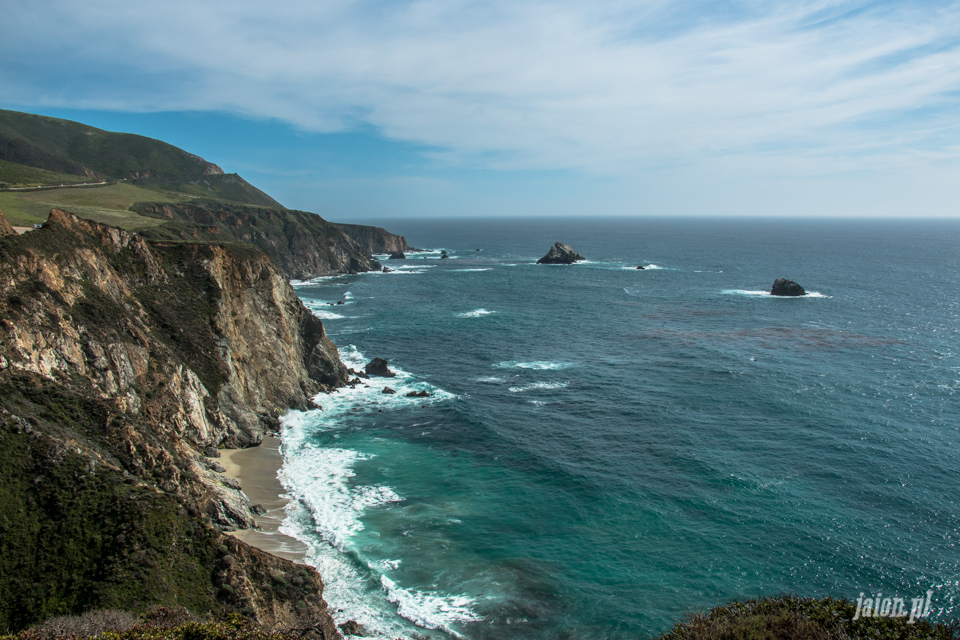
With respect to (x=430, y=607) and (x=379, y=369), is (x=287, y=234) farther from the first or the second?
(x=430, y=607)

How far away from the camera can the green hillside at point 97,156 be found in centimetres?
16000

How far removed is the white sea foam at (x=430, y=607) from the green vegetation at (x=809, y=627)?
485 inches

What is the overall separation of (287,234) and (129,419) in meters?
137

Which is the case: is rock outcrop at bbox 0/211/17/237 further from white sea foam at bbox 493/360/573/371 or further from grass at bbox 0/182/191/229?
white sea foam at bbox 493/360/573/371

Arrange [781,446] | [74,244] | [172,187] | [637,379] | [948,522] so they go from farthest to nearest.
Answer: [172,187], [637,379], [781,446], [74,244], [948,522]

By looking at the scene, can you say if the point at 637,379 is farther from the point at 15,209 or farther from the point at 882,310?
the point at 15,209

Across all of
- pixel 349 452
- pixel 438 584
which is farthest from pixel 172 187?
pixel 438 584

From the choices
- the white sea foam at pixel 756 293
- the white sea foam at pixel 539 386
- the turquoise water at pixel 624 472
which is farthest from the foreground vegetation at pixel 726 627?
the white sea foam at pixel 756 293

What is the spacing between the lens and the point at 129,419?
105 ft

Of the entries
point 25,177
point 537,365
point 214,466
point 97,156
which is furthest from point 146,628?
point 97,156

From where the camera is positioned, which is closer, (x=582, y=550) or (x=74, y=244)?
(x=582, y=550)

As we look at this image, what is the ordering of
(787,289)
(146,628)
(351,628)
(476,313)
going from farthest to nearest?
1. (787,289)
2. (476,313)
3. (351,628)
4. (146,628)

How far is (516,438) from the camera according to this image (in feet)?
164

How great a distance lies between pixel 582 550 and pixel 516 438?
16669mm
